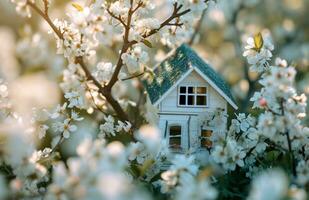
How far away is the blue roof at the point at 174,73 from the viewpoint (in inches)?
87.8

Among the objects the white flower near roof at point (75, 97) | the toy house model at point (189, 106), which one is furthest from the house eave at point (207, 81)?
the white flower near roof at point (75, 97)

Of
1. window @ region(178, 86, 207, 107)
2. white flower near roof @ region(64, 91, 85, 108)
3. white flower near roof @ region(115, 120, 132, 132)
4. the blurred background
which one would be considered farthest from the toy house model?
the blurred background

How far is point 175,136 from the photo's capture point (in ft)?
7.35

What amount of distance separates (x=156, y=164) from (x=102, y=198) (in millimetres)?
889

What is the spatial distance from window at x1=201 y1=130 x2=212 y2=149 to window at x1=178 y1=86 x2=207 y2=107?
102 mm

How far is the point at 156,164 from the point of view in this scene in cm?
206

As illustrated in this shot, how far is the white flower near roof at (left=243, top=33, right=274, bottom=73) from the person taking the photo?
6.82 feet

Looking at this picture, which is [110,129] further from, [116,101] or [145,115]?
[145,115]

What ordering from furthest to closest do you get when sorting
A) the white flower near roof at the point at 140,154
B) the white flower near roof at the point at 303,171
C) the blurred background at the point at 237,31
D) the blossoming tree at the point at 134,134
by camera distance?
the blurred background at the point at 237,31, the white flower near roof at the point at 140,154, the white flower near roof at the point at 303,171, the blossoming tree at the point at 134,134

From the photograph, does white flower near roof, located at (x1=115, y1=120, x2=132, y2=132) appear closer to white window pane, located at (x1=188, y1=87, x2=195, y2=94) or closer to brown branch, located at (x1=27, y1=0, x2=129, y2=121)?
brown branch, located at (x1=27, y1=0, x2=129, y2=121)

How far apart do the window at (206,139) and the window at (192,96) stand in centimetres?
10

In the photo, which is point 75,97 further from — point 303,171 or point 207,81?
point 303,171

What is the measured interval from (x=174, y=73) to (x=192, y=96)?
4.6 inches

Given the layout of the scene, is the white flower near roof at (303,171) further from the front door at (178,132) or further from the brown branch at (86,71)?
the brown branch at (86,71)
